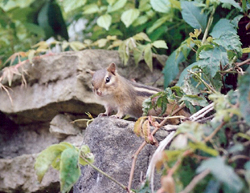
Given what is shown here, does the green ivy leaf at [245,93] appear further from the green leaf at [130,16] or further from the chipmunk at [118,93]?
the green leaf at [130,16]

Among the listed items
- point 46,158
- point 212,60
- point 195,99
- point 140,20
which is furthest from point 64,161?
point 140,20

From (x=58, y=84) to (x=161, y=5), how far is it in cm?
194

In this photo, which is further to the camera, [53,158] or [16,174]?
[16,174]

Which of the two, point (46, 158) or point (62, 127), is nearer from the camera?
point (46, 158)

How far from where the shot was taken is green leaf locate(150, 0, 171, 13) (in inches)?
204

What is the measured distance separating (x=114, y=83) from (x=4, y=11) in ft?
9.53

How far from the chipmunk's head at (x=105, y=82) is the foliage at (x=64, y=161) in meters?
2.01

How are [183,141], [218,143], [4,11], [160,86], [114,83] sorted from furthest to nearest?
1. [4,11]
2. [160,86]
3. [114,83]
4. [218,143]
5. [183,141]

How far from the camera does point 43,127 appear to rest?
5797mm

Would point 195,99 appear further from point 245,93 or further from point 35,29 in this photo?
point 35,29

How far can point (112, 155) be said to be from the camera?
3.36m

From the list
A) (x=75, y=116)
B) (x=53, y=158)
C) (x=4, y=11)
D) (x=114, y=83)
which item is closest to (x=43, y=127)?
(x=75, y=116)

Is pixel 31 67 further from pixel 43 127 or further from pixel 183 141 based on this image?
pixel 183 141

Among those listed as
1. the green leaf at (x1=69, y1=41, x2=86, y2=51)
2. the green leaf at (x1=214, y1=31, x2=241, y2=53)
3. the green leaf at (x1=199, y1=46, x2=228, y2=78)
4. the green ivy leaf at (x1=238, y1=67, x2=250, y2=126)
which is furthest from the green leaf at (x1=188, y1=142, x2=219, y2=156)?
the green leaf at (x1=69, y1=41, x2=86, y2=51)
